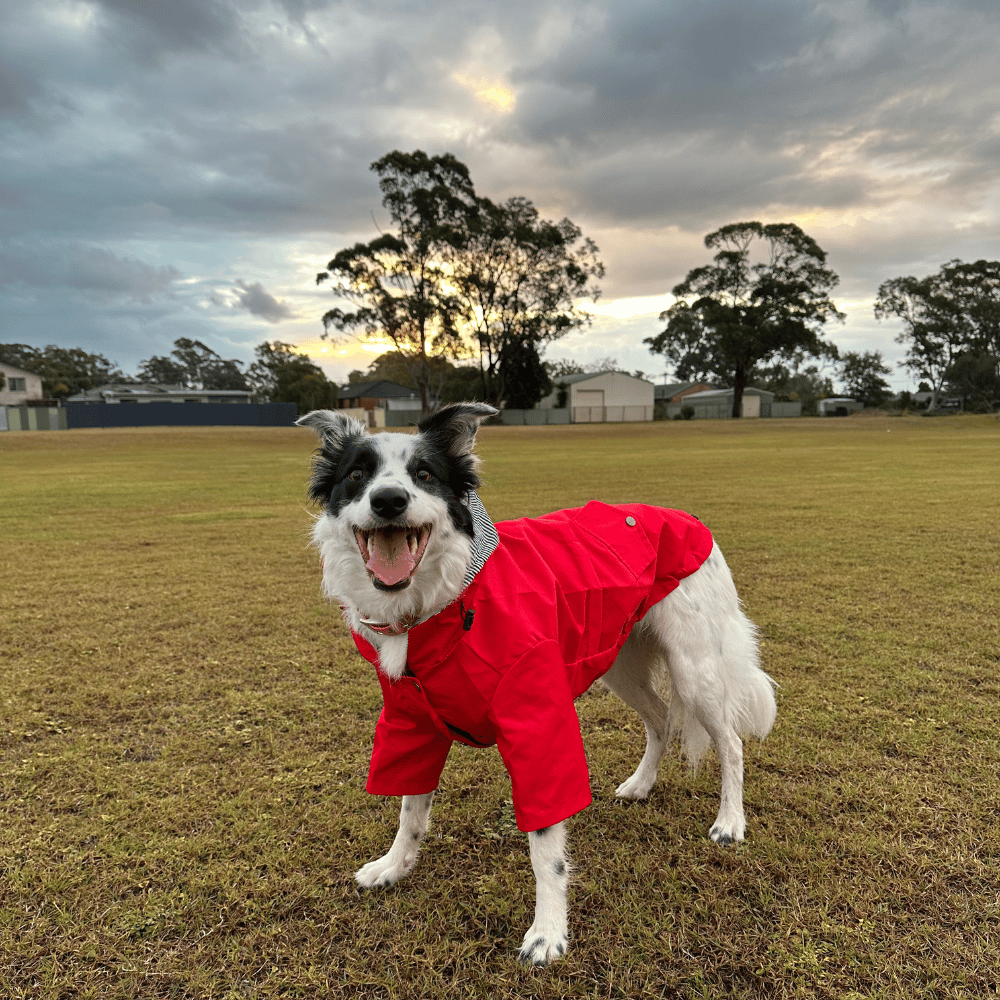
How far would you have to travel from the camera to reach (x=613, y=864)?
3.10 m

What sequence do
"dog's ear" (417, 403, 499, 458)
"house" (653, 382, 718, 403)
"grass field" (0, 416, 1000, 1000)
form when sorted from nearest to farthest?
"grass field" (0, 416, 1000, 1000)
"dog's ear" (417, 403, 499, 458)
"house" (653, 382, 718, 403)

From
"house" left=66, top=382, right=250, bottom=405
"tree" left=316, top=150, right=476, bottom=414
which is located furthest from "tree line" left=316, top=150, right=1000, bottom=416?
"house" left=66, top=382, right=250, bottom=405

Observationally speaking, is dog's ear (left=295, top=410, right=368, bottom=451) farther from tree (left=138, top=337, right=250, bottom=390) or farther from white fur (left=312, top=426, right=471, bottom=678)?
tree (left=138, top=337, right=250, bottom=390)

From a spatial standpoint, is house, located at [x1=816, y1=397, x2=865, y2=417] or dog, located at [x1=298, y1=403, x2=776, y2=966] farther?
house, located at [x1=816, y1=397, x2=865, y2=417]

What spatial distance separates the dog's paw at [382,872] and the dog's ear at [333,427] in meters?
2.00

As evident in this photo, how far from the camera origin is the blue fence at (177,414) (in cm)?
7450

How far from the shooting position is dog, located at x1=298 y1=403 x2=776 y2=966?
266 centimetres

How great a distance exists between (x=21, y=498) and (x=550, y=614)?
17.3 metres

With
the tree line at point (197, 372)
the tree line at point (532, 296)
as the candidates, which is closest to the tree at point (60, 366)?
the tree line at point (197, 372)

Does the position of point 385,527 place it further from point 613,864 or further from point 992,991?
point 992,991

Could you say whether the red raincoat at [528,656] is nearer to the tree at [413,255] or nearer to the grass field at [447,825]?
the grass field at [447,825]

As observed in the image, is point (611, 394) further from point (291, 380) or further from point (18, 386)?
point (18, 386)

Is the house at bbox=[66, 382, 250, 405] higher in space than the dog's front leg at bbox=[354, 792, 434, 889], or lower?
higher

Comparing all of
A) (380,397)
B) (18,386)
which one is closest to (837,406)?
(380,397)
